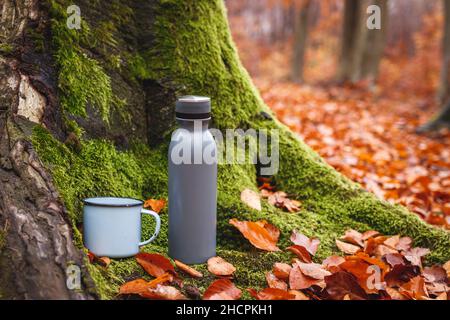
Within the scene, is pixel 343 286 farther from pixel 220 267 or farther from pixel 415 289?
pixel 220 267

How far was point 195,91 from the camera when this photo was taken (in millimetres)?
2910

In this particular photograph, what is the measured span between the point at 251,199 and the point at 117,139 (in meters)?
0.73


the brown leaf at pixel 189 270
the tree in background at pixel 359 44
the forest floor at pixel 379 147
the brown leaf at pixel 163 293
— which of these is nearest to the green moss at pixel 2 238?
the brown leaf at pixel 163 293

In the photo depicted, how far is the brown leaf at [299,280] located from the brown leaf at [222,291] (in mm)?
233

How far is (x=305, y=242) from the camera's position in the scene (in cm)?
255

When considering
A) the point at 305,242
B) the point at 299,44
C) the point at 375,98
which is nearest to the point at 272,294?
the point at 305,242

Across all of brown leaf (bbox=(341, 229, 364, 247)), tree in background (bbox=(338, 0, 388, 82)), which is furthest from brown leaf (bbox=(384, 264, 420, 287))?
tree in background (bbox=(338, 0, 388, 82))

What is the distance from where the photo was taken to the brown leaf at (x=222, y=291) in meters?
1.99

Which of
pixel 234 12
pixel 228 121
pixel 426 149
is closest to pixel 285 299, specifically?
pixel 228 121

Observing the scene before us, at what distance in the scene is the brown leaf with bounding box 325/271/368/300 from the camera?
6.79ft

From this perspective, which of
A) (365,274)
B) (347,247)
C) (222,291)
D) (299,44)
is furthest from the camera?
(299,44)

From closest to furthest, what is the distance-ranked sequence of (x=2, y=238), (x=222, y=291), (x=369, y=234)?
(x=2, y=238), (x=222, y=291), (x=369, y=234)

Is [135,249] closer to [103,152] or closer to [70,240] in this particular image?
[70,240]

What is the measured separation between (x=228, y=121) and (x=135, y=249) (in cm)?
106
